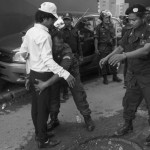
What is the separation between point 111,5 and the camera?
12.2m

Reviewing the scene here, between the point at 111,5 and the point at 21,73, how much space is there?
731 cm

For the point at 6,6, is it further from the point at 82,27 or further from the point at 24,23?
the point at 82,27

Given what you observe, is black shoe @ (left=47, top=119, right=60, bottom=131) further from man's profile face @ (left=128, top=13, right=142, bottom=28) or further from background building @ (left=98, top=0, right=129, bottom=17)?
background building @ (left=98, top=0, right=129, bottom=17)

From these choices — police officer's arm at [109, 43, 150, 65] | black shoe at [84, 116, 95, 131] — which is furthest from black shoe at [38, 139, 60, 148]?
police officer's arm at [109, 43, 150, 65]

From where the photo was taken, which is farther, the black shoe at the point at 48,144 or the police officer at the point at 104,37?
the police officer at the point at 104,37

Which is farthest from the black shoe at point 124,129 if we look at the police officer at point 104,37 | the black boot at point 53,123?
the police officer at point 104,37

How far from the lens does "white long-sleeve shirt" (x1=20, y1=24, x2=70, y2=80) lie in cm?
351

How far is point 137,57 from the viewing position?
349 centimetres

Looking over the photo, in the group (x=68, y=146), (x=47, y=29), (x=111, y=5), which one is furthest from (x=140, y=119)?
(x=111, y=5)

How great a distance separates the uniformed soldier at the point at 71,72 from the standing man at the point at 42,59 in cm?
27

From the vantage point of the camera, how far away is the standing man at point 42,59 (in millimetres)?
3523

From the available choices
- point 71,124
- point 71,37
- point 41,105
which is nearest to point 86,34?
point 71,37

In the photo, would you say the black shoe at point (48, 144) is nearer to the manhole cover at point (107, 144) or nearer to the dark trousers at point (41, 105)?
the dark trousers at point (41, 105)

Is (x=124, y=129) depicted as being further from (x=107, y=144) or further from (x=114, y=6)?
(x=114, y=6)
